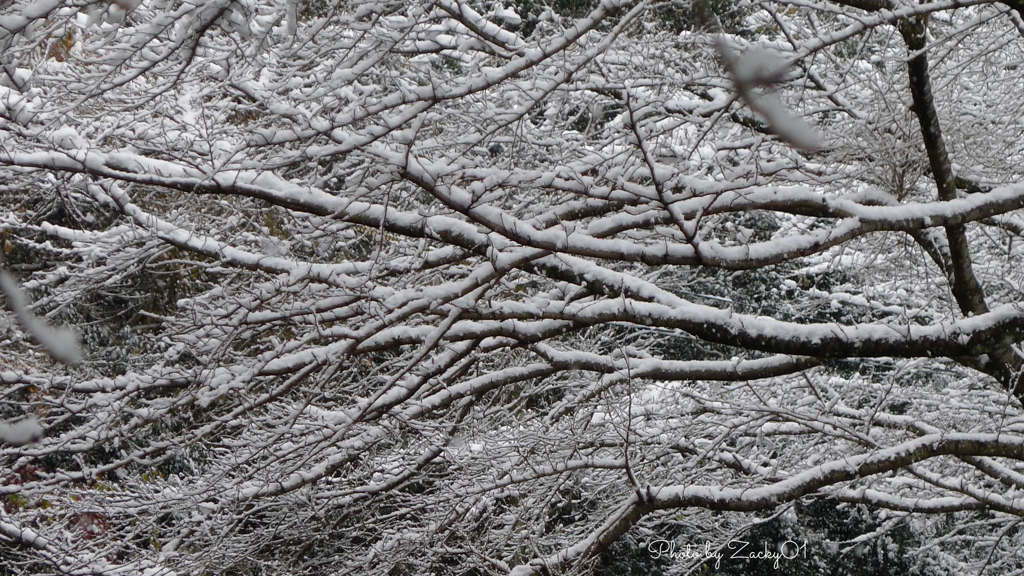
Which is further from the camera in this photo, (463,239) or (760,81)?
(463,239)

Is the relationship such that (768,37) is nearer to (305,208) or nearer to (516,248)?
(516,248)

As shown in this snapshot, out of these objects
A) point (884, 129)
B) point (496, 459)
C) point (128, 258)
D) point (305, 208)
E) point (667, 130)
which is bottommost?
point (496, 459)

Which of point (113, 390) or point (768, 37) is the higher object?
point (768, 37)

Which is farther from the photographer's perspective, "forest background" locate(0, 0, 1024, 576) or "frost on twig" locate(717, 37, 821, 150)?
"forest background" locate(0, 0, 1024, 576)

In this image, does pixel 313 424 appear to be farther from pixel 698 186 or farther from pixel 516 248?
pixel 698 186

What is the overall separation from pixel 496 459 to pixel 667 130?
232 cm

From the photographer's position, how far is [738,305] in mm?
9828

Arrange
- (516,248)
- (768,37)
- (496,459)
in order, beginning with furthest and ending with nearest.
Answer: (768,37), (496,459), (516,248)

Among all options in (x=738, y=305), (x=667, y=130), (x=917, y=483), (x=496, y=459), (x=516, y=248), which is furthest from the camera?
(x=738, y=305)

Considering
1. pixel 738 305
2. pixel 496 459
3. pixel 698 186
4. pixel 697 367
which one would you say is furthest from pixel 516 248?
pixel 738 305

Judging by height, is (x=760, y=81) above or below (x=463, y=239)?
below

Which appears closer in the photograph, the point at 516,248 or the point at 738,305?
the point at 516,248

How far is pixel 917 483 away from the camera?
22.3 feet

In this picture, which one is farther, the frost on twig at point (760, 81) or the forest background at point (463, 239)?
the forest background at point (463, 239)
